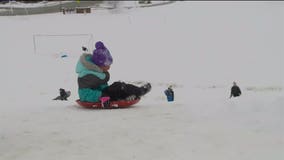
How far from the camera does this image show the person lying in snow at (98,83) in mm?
10219

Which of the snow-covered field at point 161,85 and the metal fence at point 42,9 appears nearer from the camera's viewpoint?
the snow-covered field at point 161,85

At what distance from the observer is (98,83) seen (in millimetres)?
10344

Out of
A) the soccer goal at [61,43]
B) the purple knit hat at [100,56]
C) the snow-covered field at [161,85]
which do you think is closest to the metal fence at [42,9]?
the snow-covered field at [161,85]

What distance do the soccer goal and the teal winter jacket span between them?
1840 cm

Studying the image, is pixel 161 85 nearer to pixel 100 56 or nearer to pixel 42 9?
pixel 42 9

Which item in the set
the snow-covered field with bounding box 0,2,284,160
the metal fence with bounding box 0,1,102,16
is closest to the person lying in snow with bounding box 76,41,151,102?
the snow-covered field with bounding box 0,2,284,160

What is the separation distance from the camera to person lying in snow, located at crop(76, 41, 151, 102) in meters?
10.2

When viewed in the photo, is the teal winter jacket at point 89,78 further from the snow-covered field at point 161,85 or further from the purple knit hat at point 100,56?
the snow-covered field at point 161,85

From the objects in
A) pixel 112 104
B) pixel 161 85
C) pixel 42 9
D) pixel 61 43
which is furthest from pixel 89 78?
pixel 61 43

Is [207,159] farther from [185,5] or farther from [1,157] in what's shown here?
[185,5]

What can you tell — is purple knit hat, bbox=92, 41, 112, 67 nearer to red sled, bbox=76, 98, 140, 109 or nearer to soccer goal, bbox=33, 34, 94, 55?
red sled, bbox=76, 98, 140, 109

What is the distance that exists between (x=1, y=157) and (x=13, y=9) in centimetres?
1262

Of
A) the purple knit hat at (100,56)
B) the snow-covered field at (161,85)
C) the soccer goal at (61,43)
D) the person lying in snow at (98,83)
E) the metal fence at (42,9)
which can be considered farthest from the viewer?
the soccer goal at (61,43)

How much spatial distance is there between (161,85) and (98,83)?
1159 cm
